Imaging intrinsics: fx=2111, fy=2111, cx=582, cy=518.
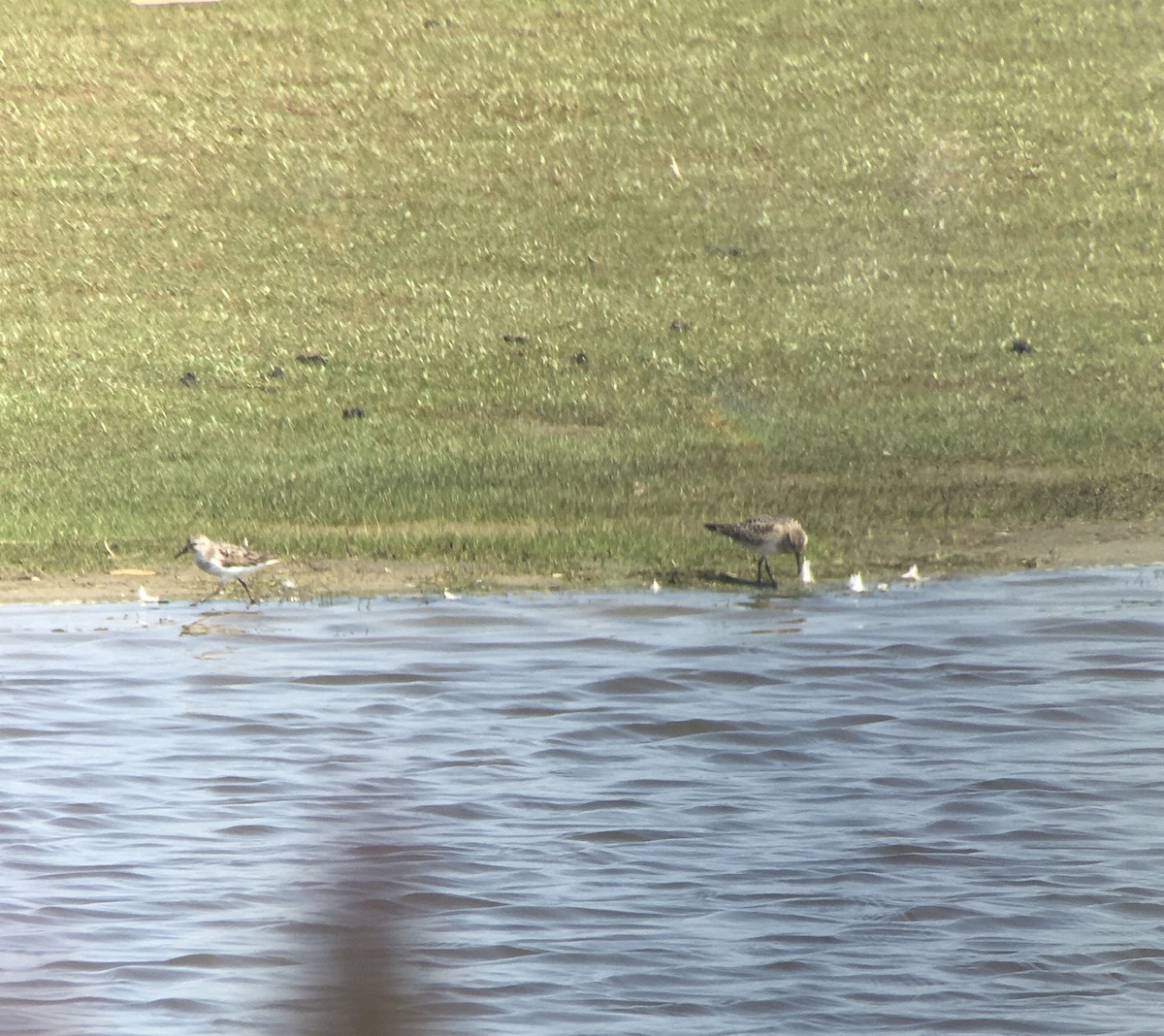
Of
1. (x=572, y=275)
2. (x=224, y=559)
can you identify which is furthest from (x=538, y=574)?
(x=572, y=275)

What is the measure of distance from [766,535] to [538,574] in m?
1.51

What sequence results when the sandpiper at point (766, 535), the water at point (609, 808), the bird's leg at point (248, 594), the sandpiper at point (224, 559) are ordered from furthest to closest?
the sandpiper at point (766, 535) < the bird's leg at point (248, 594) < the sandpiper at point (224, 559) < the water at point (609, 808)

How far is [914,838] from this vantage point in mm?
8258

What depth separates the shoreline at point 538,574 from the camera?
12.9 metres

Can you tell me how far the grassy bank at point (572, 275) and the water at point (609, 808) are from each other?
71.2 inches

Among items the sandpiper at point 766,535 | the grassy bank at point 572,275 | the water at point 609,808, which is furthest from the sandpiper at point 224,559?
the sandpiper at point 766,535

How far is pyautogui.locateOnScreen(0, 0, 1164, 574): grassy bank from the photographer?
15328 mm

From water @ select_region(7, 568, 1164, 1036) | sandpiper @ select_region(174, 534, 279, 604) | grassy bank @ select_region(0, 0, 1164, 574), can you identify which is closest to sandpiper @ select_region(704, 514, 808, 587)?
water @ select_region(7, 568, 1164, 1036)

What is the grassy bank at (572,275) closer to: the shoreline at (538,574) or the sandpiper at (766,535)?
the shoreline at (538,574)

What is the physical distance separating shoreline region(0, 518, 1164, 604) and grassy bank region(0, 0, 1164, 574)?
0.23 metres

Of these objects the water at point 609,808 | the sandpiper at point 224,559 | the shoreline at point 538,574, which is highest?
the sandpiper at point 224,559

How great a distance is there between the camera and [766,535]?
1304 centimetres

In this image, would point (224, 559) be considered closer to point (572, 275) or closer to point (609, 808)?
point (609, 808)

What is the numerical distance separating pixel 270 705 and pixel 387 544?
11.3ft
